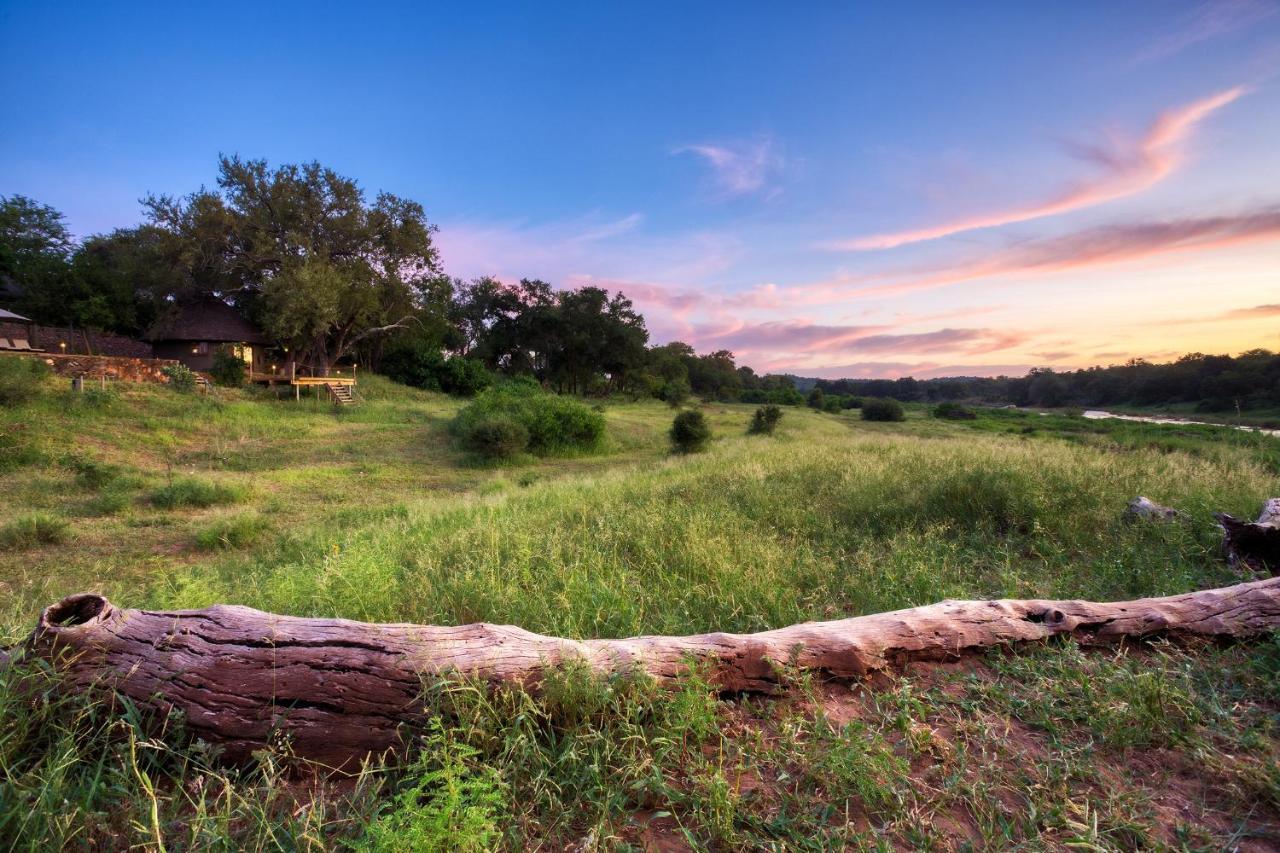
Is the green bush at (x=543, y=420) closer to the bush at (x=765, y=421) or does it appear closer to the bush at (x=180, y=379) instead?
the bush at (x=765, y=421)

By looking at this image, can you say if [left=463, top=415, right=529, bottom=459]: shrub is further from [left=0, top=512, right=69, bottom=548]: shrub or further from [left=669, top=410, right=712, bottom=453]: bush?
[left=0, top=512, right=69, bottom=548]: shrub

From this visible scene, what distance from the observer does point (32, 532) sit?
8508mm

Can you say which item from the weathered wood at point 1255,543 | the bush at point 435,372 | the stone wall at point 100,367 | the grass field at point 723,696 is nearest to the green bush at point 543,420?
the grass field at point 723,696

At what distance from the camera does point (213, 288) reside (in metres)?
32.0

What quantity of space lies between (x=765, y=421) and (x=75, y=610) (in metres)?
25.5

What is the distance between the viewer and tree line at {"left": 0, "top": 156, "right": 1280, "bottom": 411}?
1147 inches

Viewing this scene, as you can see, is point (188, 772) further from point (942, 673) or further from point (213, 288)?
point (213, 288)

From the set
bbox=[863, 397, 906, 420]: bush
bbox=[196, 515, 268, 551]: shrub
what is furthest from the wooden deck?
bbox=[863, 397, 906, 420]: bush

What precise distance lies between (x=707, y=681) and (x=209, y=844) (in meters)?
1.95

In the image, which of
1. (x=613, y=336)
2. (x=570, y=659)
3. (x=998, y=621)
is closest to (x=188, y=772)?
(x=570, y=659)

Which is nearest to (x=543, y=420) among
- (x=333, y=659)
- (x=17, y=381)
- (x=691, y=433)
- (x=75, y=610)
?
(x=691, y=433)

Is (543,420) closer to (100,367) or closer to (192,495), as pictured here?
(192,495)

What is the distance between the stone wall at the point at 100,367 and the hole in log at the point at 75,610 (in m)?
24.8

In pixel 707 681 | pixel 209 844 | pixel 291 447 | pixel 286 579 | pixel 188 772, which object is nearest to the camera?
pixel 209 844
